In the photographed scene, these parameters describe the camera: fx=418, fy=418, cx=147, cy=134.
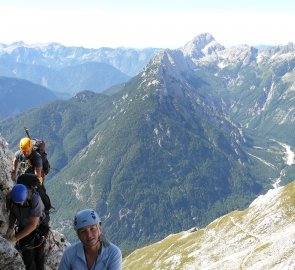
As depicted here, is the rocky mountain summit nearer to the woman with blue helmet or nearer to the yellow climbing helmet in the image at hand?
the yellow climbing helmet

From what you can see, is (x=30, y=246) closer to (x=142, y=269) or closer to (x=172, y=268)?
(x=172, y=268)

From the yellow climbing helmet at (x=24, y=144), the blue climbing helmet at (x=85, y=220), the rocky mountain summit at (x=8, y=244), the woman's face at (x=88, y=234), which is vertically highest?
the yellow climbing helmet at (x=24, y=144)

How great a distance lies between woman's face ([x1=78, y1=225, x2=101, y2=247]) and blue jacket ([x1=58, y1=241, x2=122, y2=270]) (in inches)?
21.1

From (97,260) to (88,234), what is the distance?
102cm

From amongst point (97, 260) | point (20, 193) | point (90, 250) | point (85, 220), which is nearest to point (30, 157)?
point (20, 193)

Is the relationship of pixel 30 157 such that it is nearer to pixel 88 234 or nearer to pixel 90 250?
pixel 90 250

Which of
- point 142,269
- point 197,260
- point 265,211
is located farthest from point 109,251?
point 142,269

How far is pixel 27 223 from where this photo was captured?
729 inches

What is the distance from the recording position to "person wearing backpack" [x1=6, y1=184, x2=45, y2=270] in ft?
59.1

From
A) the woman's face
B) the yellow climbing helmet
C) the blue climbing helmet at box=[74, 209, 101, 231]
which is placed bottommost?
the woman's face

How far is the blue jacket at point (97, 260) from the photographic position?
14.4 m

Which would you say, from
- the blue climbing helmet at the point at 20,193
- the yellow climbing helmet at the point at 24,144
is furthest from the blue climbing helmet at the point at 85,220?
the yellow climbing helmet at the point at 24,144

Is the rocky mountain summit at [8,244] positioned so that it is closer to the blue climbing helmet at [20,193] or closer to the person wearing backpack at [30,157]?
the person wearing backpack at [30,157]

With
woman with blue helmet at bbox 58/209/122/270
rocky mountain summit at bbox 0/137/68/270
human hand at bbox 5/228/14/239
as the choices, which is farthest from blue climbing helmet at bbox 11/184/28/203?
woman with blue helmet at bbox 58/209/122/270
